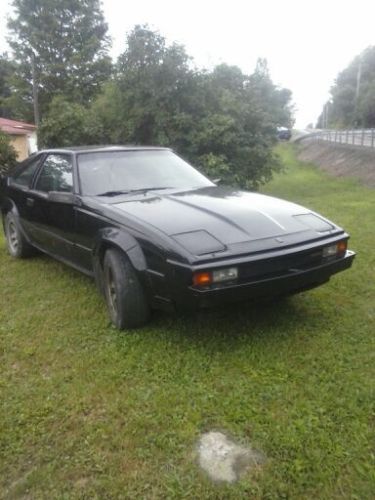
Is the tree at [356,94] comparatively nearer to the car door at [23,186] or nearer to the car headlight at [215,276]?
the car door at [23,186]

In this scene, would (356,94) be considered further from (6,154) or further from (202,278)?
(202,278)

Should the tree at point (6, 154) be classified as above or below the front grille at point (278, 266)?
above

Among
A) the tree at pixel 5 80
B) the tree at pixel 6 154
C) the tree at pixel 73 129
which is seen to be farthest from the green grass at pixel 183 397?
the tree at pixel 5 80

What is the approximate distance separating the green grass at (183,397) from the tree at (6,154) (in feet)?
21.9

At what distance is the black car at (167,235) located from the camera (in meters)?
2.70

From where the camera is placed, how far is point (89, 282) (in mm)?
4398

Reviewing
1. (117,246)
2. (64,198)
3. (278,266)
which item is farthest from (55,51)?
(278,266)

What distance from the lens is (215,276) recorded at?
2.64m

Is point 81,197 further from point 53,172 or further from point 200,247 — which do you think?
point 200,247

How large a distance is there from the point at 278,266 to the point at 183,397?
992 millimetres

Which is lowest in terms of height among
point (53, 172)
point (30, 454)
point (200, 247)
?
point (30, 454)

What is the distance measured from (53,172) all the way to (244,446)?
3.20m

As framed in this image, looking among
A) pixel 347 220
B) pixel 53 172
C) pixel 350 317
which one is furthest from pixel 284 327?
pixel 347 220

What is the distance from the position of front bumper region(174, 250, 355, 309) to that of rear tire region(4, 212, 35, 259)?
9.76 ft
